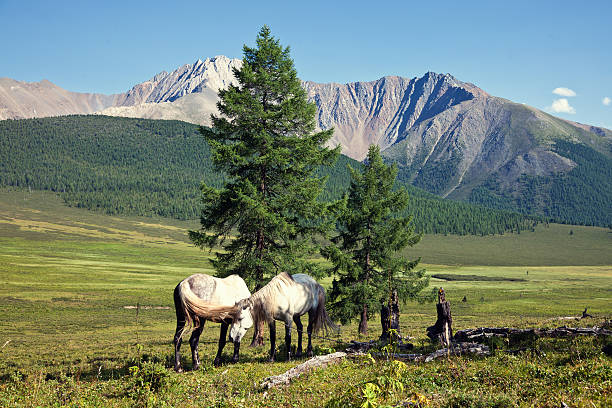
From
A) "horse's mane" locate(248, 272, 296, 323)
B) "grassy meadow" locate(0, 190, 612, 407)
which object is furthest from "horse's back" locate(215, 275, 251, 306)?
"grassy meadow" locate(0, 190, 612, 407)

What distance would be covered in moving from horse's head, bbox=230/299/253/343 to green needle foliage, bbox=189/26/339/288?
8.93 metres

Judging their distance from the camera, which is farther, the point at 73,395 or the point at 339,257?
the point at 339,257

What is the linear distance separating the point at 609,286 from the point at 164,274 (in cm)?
10544

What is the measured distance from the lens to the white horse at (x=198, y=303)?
14.8 meters

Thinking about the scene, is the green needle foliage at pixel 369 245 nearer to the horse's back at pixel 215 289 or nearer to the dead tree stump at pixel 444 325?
the dead tree stump at pixel 444 325

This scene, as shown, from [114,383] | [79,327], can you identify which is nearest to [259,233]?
[114,383]

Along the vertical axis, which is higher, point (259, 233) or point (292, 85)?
point (292, 85)

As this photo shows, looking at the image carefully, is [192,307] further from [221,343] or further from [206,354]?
[206,354]

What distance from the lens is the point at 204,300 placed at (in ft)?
49.1

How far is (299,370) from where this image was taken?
12.3m

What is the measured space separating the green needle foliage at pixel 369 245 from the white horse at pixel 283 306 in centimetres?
1440

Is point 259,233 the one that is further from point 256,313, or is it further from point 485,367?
point 485,367

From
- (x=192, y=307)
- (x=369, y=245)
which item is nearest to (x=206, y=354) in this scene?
(x=192, y=307)

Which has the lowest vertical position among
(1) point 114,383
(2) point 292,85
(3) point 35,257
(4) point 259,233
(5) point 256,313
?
(3) point 35,257
